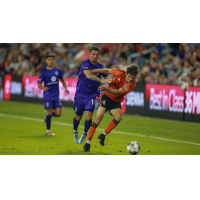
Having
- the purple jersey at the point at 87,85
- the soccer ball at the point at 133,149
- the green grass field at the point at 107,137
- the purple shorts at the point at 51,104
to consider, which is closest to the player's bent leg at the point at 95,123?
the green grass field at the point at 107,137

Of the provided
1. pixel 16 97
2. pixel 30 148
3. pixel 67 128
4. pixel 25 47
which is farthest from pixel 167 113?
pixel 25 47

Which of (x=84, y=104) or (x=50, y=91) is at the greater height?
(x=50, y=91)

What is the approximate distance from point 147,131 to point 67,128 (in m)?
2.78

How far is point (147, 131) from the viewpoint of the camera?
11.2m

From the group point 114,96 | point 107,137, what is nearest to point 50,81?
point 107,137

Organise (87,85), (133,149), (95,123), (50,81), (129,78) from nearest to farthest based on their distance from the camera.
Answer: (129,78)
(133,149)
(95,123)
(87,85)
(50,81)

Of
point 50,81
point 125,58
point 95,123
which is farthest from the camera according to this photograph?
point 125,58

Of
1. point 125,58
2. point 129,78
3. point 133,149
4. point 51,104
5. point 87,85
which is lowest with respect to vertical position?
point 133,149

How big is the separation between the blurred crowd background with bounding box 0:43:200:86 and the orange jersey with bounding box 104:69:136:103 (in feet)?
22.0

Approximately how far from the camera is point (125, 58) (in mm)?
18547

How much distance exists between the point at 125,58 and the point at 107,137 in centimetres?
946

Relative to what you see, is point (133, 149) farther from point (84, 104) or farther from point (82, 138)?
point (84, 104)

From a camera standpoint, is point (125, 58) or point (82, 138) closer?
point (82, 138)

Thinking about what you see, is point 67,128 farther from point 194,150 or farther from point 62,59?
point 62,59
